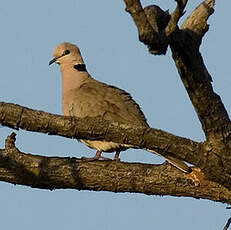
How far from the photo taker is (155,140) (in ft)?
17.1

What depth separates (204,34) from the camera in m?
5.04

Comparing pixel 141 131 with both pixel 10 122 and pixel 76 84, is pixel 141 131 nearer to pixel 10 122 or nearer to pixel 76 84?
pixel 10 122

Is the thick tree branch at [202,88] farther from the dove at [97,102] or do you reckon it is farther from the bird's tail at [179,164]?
the dove at [97,102]

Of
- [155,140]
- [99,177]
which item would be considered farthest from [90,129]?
[99,177]

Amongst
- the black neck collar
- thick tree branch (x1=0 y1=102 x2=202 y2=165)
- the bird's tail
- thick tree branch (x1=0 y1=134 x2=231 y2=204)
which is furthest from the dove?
thick tree branch (x1=0 y1=102 x2=202 y2=165)

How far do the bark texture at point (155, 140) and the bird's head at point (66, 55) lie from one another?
10.7ft

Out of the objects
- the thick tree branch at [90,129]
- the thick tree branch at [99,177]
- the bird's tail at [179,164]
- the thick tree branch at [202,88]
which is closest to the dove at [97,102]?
the thick tree branch at [99,177]

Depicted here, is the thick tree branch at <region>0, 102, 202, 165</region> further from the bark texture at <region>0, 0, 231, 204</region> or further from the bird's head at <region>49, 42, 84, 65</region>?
the bird's head at <region>49, 42, 84, 65</region>

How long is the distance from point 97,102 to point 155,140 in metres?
3.02

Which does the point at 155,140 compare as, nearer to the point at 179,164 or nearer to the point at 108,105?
the point at 179,164

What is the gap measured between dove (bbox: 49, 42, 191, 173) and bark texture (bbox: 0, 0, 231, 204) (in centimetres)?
144

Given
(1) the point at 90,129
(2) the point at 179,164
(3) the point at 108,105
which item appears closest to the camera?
(1) the point at 90,129

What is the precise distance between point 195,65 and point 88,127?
0.75 meters

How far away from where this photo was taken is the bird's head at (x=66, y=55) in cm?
936
